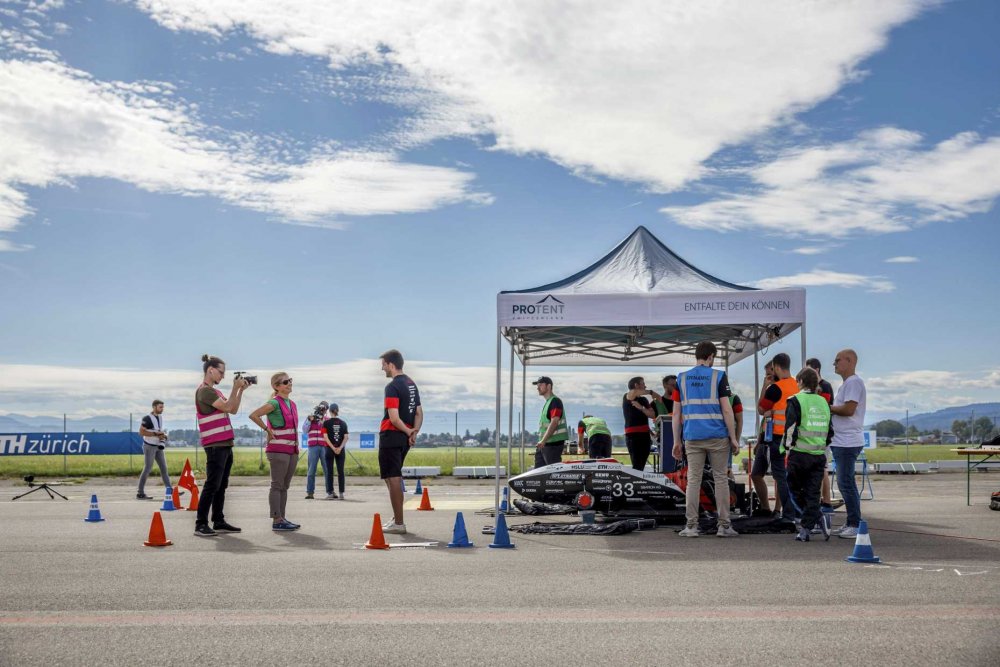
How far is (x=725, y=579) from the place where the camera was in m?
7.45

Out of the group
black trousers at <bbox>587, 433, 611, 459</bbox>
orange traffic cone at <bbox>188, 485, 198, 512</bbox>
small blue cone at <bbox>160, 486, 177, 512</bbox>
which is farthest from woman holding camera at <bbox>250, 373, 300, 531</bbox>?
black trousers at <bbox>587, 433, 611, 459</bbox>

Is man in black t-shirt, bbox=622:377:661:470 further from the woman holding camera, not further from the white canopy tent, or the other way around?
the woman holding camera

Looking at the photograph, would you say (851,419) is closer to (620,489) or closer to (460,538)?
(620,489)

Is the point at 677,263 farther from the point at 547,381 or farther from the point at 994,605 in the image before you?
the point at 994,605

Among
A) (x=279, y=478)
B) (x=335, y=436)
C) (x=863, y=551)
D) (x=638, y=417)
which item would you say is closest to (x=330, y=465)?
(x=335, y=436)

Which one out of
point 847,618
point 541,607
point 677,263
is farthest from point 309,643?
point 677,263

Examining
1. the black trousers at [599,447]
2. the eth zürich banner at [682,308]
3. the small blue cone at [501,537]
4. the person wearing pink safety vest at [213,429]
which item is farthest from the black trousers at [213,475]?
the black trousers at [599,447]

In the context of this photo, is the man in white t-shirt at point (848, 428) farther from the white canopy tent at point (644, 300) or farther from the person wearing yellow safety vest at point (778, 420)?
the white canopy tent at point (644, 300)

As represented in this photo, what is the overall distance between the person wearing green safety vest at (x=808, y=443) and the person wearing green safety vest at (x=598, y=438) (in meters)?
4.14

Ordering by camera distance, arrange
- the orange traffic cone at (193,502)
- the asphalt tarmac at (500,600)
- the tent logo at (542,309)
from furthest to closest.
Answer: the orange traffic cone at (193,502)
the tent logo at (542,309)
the asphalt tarmac at (500,600)

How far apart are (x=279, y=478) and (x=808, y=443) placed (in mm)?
6127

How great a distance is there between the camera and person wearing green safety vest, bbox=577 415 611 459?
46.0 ft

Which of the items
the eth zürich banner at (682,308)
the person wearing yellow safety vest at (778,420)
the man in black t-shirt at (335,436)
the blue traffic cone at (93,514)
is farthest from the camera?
the man in black t-shirt at (335,436)

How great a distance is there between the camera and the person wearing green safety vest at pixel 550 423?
13.7 meters
